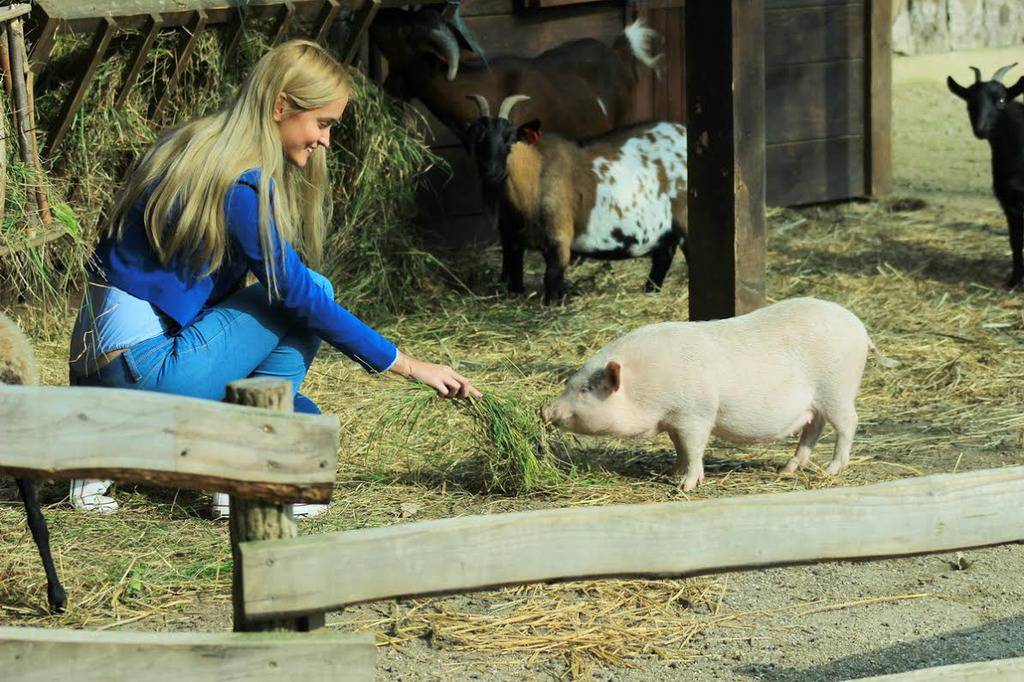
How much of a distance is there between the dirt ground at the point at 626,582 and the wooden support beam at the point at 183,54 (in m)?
1.38

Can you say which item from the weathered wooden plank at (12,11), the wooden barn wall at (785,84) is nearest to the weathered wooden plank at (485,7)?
the wooden barn wall at (785,84)

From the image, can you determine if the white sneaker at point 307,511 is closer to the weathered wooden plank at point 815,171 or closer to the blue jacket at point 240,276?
the blue jacket at point 240,276

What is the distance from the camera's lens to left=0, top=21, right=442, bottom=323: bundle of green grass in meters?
6.98

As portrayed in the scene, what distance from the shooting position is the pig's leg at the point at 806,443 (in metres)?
5.23

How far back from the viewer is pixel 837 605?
4.14 m

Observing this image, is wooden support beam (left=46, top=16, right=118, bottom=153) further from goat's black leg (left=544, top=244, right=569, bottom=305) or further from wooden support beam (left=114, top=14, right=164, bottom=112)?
goat's black leg (left=544, top=244, right=569, bottom=305)

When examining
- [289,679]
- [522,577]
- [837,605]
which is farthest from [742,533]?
[837,605]

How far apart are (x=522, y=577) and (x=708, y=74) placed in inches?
128

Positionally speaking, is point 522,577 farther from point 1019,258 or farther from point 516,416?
point 1019,258

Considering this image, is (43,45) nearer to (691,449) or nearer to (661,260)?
(691,449)

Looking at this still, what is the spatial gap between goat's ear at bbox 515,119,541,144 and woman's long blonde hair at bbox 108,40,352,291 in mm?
3985

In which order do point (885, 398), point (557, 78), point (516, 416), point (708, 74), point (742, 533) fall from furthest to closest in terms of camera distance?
point (557, 78) < point (885, 398) < point (708, 74) < point (516, 416) < point (742, 533)

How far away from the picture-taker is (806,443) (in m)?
5.27

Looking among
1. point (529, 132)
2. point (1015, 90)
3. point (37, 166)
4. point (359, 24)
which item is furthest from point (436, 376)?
point (1015, 90)
